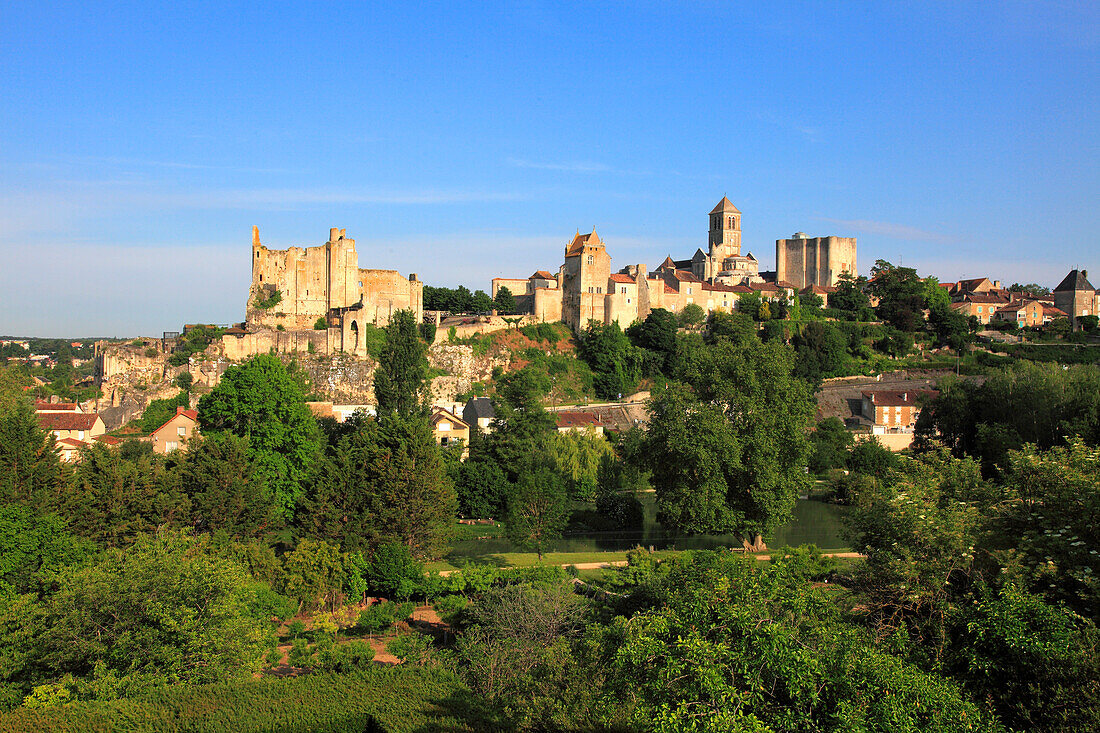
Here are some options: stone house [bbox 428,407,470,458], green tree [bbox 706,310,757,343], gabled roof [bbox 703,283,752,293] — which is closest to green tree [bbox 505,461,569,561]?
stone house [bbox 428,407,470,458]

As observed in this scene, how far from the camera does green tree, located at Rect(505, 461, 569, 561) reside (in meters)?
32.0

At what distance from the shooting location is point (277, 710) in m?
15.7

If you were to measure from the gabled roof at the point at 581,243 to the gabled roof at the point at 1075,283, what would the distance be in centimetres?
4757

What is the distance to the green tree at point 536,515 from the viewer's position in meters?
32.0

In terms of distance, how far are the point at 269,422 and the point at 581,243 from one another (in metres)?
44.2

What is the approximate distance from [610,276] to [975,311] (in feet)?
119

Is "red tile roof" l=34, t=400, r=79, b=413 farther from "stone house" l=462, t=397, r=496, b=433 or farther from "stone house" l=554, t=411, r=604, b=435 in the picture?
"stone house" l=554, t=411, r=604, b=435

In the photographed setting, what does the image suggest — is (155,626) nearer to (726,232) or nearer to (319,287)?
(319,287)

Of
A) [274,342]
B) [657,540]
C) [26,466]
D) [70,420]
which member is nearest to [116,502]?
[26,466]

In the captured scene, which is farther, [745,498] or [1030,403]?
[1030,403]

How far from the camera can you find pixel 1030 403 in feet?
136

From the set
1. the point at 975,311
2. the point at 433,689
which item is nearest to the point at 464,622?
the point at 433,689

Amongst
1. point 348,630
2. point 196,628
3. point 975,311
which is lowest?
point 348,630

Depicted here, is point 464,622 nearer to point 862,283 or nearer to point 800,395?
point 800,395
